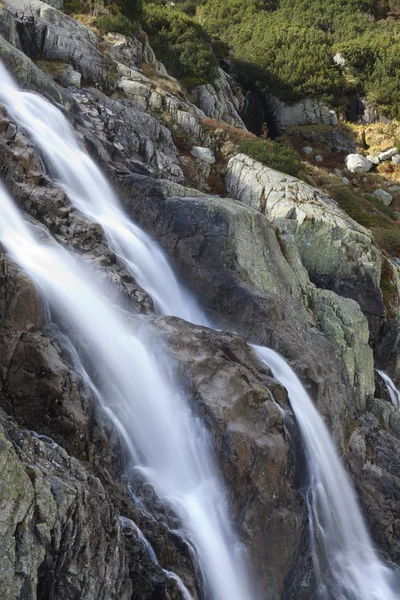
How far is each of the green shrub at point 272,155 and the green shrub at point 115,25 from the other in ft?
40.4

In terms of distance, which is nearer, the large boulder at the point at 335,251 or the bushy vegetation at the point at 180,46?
the large boulder at the point at 335,251

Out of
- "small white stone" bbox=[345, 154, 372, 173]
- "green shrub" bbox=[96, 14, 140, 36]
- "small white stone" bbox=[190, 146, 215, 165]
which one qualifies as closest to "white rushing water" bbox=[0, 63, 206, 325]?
"small white stone" bbox=[190, 146, 215, 165]

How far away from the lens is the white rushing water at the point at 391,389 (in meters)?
19.9

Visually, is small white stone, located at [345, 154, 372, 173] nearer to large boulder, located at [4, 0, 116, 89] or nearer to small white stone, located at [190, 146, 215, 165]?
small white stone, located at [190, 146, 215, 165]

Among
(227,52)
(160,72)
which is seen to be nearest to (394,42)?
(227,52)

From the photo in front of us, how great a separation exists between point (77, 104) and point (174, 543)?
20234mm

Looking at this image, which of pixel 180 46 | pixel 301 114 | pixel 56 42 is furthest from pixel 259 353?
pixel 301 114

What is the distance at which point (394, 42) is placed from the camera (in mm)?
51406

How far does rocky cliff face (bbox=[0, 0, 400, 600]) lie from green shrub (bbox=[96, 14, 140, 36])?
428 cm

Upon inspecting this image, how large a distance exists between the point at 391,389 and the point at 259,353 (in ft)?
29.5

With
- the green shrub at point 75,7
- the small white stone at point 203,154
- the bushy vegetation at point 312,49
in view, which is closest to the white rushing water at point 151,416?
the small white stone at point 203,154

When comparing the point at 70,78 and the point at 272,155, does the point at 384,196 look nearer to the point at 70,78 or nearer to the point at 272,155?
the point at 272,155

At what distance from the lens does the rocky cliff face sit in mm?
6426

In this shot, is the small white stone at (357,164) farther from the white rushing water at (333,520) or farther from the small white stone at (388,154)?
the white rushing water at (333,520)
